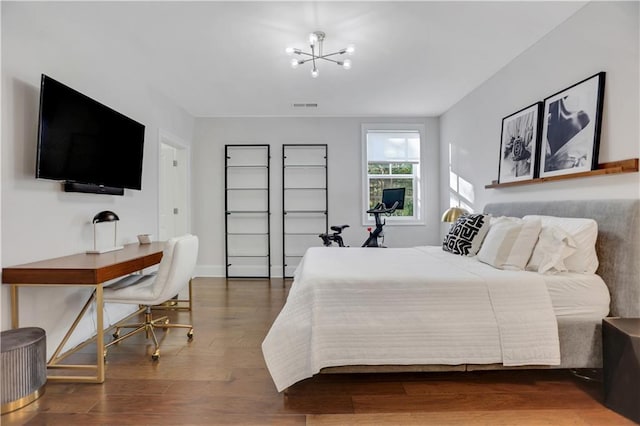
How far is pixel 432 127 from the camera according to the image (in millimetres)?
→ 5262

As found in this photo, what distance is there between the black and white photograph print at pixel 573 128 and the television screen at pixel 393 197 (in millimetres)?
1989

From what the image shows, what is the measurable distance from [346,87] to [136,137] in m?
2.46

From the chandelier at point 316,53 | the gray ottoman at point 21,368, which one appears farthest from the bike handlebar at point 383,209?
the gray ottoman at point 21,368

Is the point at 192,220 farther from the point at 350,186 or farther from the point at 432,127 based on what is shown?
the point at 432,127

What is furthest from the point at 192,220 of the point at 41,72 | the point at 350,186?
the point at 41,72

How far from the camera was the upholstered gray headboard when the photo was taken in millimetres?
1926

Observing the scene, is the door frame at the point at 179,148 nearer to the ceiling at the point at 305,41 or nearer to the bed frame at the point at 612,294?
the ceiling at the point at 305,41

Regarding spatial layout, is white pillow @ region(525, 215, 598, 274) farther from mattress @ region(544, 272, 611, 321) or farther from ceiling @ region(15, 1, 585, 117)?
ceiling @ region(15, 1, 585, 117)

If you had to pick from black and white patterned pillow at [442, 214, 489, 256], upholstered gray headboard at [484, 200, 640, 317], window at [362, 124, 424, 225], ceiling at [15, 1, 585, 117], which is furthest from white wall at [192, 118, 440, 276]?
upholstered gray headboard at [484, 200, 640, 317]

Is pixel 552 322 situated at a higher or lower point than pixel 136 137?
lower

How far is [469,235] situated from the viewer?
9.52 feet

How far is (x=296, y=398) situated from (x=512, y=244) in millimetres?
1819

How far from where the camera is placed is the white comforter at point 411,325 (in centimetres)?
184

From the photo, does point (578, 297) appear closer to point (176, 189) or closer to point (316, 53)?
point (316, 53)
